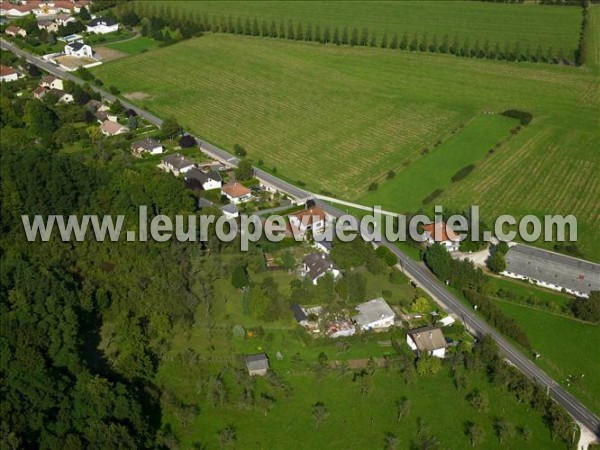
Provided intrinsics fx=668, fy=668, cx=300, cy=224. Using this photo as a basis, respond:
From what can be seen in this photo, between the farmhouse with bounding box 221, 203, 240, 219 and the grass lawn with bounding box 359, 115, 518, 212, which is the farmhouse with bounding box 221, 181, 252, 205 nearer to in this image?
the farmhouse with bounding box 221, 203, 240, 219

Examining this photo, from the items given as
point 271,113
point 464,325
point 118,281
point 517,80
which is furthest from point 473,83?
point 118,281

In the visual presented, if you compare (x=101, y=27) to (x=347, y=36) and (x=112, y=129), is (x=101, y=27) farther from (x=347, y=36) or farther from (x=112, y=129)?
(x=112, y=129)

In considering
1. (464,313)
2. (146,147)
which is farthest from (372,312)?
(146,147)

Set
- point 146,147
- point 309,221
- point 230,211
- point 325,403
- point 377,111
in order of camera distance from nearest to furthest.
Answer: point 325,403, point 309,221, point 230,211, point 146,147, point 377,111

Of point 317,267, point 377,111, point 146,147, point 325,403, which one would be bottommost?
point 325,403

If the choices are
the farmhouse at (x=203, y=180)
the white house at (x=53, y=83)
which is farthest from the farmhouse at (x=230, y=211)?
the white house at (x=53, y=83)

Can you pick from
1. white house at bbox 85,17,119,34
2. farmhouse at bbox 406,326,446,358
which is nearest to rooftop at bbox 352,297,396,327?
farmhouse at bbox 406,326,446,358
